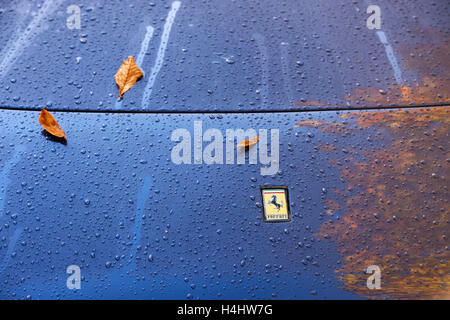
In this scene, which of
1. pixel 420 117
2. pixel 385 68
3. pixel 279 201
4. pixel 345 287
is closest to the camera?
pixel 345 287

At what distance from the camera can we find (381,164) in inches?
57.3

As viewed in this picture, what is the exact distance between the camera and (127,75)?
1599 mm

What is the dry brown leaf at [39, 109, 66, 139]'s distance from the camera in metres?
1.49

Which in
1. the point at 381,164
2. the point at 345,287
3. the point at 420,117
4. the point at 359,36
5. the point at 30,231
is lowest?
the point at 345,287

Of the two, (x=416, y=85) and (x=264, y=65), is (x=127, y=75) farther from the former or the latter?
(x=416, y=85)

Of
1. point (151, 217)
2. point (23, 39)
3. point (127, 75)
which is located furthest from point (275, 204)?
point (23, 39)

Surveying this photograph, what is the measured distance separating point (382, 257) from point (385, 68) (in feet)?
2.59

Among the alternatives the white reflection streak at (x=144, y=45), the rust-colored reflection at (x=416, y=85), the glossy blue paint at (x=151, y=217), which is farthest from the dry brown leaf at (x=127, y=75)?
the rust-colored reflection at (x=416, y=85)

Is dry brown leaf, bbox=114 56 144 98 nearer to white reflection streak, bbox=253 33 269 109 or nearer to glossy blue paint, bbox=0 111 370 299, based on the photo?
glossy blue paint, bbox=0 111 370 299

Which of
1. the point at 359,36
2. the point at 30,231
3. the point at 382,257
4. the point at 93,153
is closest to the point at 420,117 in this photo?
the point at 359,36

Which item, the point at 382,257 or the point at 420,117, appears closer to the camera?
the point at 382,257

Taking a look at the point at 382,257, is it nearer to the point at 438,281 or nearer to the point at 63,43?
the point at 438,281

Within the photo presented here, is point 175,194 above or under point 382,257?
above

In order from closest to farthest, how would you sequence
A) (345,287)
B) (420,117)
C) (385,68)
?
(345,287)
(420,117)
(385,68)
